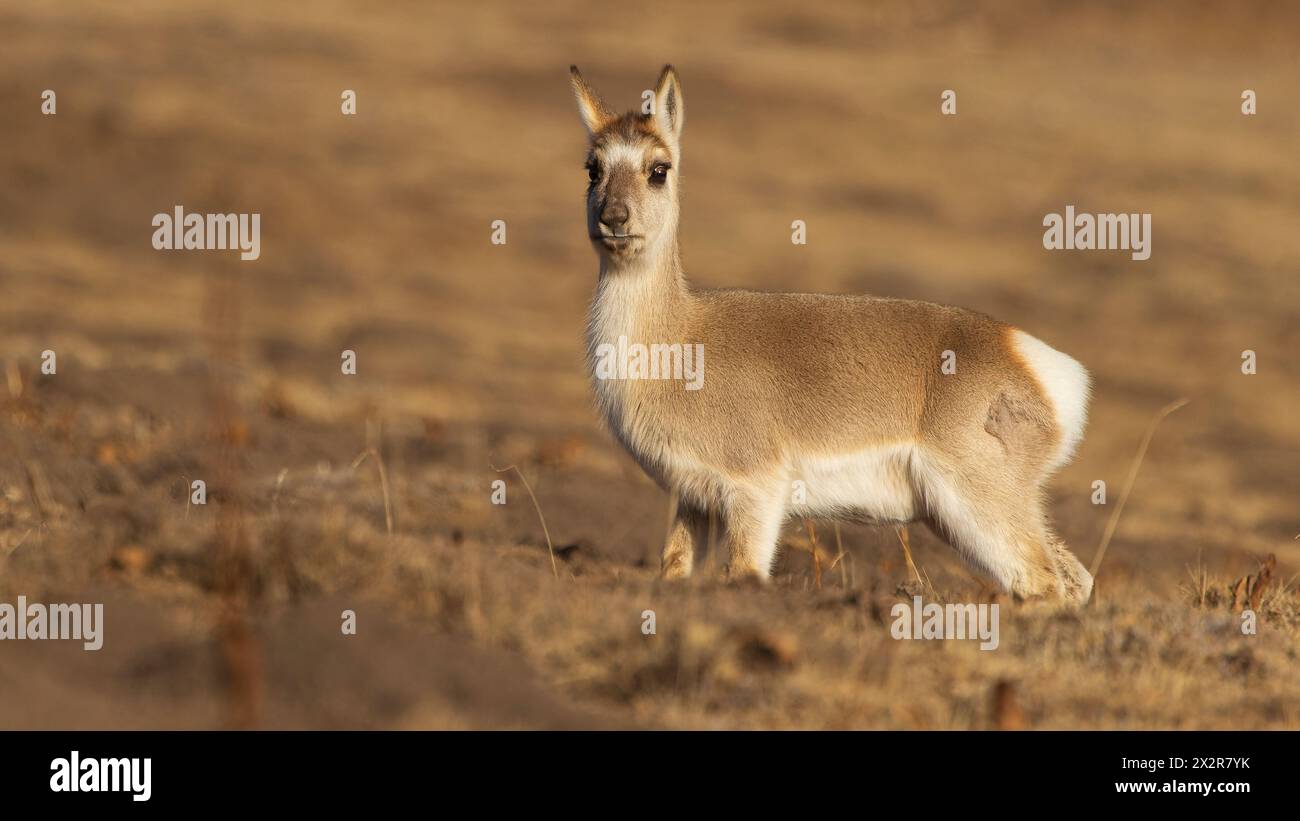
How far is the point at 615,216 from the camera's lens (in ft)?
30.5

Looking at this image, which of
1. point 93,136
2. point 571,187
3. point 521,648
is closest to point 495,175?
point 571,187

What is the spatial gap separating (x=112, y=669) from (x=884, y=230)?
3563 centimetres

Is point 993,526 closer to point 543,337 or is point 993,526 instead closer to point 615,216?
point 615,216

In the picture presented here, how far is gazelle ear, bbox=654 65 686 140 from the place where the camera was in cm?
1002

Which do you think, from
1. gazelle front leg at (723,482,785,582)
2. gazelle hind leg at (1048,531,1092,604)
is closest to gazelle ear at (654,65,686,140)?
gazelle front leg at (723,482,785,582)

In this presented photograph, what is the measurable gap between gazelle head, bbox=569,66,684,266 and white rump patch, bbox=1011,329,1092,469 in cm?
225

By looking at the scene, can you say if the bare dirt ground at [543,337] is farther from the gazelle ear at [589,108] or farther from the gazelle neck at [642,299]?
the gazelle ear at [589,108]

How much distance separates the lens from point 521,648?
6781 millimetres

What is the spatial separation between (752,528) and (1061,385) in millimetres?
2096

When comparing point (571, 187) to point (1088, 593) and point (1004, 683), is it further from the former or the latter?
point (1004, 683)

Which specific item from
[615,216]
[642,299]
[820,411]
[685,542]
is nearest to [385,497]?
[685,542]

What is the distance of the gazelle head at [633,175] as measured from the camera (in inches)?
371

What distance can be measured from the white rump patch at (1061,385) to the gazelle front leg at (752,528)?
178 cm

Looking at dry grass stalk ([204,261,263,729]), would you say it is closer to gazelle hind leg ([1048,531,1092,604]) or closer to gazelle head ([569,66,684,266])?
gazelle head ([569,66,684,266])
